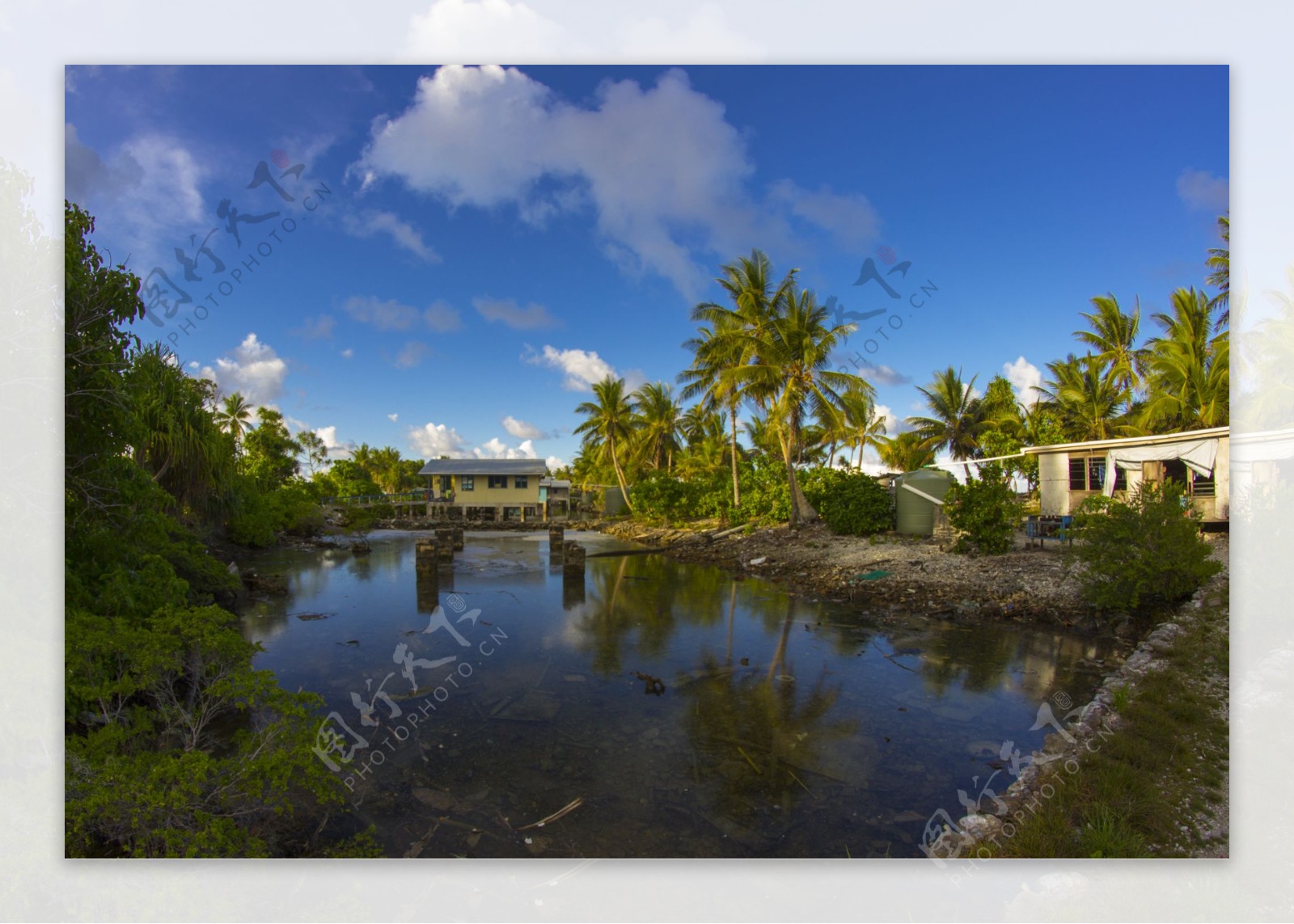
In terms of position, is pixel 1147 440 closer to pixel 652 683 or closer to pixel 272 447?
pixel 652 683

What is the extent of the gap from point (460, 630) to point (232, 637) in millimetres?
5670

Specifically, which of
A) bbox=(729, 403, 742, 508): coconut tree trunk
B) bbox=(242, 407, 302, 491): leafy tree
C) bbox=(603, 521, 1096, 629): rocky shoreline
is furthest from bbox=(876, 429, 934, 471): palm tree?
bbox=(242, 407, 302, 491): leafy tree

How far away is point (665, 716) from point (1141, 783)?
3745 millimetres

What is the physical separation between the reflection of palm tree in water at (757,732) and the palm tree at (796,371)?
12557 millimetres

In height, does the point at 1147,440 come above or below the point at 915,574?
above

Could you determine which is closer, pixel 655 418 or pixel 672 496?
pixel 672 496

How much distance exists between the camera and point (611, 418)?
105 feet

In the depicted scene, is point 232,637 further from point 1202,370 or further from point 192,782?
point 1202,370

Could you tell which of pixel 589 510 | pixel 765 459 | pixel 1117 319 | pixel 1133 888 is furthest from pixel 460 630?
pixel 589 510

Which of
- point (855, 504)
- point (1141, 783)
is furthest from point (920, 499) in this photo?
point (1141, 783)

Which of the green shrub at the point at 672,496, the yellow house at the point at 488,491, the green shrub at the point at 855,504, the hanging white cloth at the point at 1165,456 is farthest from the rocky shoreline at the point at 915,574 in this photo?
the yellow house at the point at 488,491

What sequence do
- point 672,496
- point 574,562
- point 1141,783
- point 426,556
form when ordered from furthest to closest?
point 672,496, point 574,562, point 426,556, point 1141,783

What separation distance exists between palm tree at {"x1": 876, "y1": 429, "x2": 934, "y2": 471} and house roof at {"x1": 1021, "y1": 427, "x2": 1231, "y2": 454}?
1314 centimetres

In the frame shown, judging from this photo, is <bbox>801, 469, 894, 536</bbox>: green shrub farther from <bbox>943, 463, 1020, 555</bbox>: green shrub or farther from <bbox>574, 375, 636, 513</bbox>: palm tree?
<bbox>574, 375, 636, 513</bbox>: palm tree
